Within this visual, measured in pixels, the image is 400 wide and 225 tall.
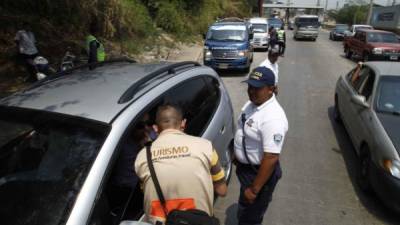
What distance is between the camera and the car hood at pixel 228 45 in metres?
13.5

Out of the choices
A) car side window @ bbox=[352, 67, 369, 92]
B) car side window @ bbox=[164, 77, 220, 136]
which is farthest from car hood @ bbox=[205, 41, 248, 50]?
car side window @ bbox=[164, 77, 220, 136]

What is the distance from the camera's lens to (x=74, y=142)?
2379mm

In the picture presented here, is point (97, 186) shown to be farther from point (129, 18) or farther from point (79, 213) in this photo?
point (129, 18)

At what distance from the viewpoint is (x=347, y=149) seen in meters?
6.39

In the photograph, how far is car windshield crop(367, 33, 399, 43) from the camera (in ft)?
59.7

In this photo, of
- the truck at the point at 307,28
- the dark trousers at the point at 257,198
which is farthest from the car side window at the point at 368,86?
the truck at the point at 307,28

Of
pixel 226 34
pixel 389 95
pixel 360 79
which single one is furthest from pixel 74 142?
pixel 226 34

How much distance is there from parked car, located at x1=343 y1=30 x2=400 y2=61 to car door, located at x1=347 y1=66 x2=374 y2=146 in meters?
11.4

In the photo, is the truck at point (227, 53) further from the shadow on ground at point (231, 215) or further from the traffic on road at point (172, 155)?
the shadow on ground at point (231, 215)

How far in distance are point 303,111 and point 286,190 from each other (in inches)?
163

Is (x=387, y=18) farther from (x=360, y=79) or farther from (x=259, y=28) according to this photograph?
(x=360, y=79)

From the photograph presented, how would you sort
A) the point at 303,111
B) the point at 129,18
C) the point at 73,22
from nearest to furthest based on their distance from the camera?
the point at 303,111 < the point at 73,22 < the point at 129,18

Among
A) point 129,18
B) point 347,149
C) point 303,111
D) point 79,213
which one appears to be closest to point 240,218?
point 79,213

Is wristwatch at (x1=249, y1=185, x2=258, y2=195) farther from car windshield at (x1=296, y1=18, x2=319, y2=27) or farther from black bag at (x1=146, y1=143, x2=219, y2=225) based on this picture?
car windshield at (x1=296, y1=18, x2=319, y2=27)
